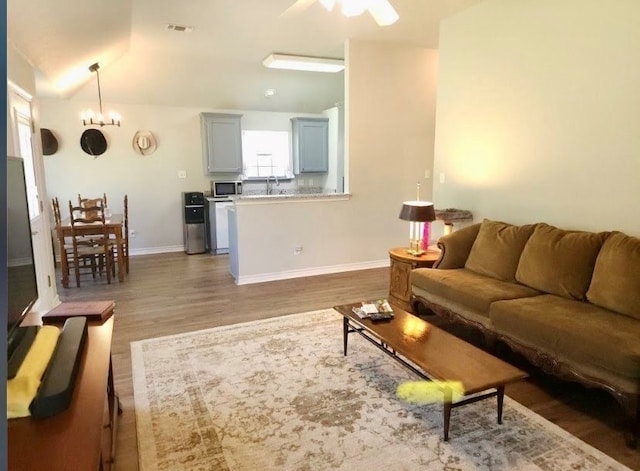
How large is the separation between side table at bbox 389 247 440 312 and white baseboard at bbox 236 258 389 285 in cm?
137

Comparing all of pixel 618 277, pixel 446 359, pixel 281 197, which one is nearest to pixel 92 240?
pixel 281 197

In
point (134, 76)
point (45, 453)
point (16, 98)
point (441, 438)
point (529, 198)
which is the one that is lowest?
point (441, 438)

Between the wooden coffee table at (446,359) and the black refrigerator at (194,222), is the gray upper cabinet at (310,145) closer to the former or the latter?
the black refrigerator at (194,222)

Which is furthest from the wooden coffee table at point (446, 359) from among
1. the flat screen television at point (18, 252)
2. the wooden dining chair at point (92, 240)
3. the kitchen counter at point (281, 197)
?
the wooden dining chair at point (92, 240)

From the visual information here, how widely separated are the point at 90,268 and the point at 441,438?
5183 millimetres

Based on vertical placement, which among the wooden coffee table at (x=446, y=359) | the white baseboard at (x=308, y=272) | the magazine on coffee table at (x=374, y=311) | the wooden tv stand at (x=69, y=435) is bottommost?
the white baseboard at (x=308, y=272)

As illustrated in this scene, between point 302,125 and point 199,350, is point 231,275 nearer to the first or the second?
point 199,350

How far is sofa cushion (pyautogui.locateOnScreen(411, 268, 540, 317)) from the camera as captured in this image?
2.96 meters

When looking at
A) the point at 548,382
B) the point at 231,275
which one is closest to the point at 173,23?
the point at 231,275

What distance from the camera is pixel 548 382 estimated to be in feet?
8.82

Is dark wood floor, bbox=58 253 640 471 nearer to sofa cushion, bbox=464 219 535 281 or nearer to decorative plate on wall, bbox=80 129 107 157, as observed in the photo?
sofa cushion, bbox=464 219 535 281

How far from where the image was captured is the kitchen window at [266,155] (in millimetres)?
7426

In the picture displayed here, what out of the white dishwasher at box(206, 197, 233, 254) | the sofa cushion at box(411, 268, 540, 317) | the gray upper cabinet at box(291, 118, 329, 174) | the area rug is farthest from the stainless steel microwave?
the sofa cushion at box(411, 268, 540, 317)

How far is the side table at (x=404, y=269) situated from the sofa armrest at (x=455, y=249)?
134 millimetres
